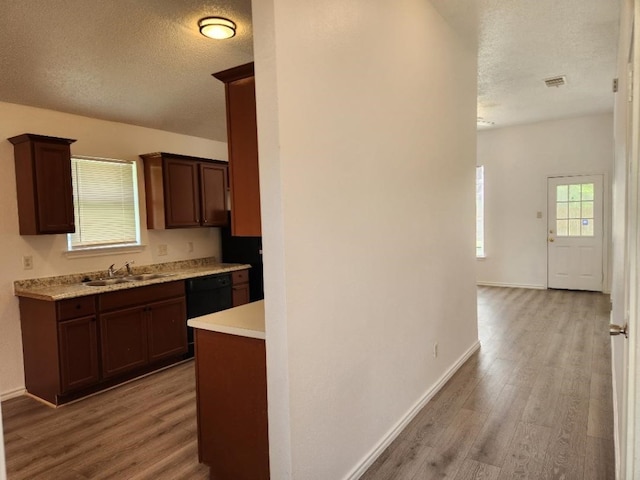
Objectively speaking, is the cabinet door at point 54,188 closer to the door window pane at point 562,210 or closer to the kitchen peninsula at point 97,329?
the kitchen peninsula at point 97,329

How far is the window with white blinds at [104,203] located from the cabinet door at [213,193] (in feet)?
2.45

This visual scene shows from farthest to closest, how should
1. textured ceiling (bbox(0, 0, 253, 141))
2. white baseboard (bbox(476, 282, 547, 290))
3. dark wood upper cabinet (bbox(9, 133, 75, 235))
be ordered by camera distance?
white baseboard (bbox(476, 282, 547, 290))
dark wood upper cabinet (bbox(9, 133, 75, 235))
textured ceiling (bbox(0, 0, 253, 141))

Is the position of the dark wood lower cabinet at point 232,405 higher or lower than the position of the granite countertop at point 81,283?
lower

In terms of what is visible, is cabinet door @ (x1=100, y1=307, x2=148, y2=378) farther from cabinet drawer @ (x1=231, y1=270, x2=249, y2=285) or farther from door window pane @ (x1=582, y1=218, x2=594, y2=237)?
door window pane @ (x1=582, y1=218, x2=594, y2=237)

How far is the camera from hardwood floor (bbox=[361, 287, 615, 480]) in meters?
2.26

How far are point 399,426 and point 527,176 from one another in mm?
6002

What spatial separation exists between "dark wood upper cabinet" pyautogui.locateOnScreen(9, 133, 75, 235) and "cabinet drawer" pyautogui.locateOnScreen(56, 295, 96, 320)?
0.71 m

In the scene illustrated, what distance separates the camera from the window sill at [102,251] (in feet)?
13.1

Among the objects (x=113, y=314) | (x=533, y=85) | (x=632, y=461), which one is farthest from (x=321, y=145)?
(x=533, y=85)

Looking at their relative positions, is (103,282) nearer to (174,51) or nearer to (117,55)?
(117,55)

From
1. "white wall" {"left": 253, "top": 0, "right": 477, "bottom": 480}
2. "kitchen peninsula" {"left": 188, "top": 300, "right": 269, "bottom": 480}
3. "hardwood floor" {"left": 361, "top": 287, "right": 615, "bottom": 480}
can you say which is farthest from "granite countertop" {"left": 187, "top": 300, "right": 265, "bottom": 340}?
"hardwood floor" {"left": 361, "top": 287, "right": 615, "bottom": 480}

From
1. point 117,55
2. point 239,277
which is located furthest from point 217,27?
point 239,277

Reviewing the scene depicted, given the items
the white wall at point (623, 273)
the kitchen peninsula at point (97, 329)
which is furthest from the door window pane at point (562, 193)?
the kitchen peninsula at point (97, 329)

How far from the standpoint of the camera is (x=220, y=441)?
2172mm
